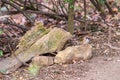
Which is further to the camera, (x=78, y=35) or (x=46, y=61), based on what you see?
(x=78, y=35)

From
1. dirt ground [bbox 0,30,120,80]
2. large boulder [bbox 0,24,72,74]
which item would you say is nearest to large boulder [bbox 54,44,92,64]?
dirt ground [bbox 0,30,120,80]

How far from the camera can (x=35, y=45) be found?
5184 millimetres

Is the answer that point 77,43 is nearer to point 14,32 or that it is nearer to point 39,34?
point 39,34

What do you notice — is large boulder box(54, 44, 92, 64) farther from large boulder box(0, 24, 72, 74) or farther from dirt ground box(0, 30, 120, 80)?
large boulder box(0, 24, 72, 74)

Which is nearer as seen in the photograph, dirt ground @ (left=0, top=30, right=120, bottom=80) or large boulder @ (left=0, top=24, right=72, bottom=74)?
dirt ground @ (left=0, top=30, right=120, bottom=80)

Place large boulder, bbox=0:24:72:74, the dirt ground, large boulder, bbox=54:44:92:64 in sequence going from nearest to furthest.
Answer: the dirt ground → large boulder, bbox=54:44:92:64 → large boulder, bbox=0:24:72:74

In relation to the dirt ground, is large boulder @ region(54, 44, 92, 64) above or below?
above

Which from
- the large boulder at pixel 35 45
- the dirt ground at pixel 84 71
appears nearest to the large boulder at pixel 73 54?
the dirt ground at pixel 84 71

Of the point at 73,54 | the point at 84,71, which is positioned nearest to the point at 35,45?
the point at 73,54

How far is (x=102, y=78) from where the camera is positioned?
14.5 ft

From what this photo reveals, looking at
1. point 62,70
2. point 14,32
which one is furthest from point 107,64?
point 14,32

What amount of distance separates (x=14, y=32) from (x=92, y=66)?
2.01 m

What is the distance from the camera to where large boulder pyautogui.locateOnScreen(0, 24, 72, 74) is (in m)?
5.06

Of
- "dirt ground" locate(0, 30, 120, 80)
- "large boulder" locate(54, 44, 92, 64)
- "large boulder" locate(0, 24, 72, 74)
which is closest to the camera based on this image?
"dirt ground" locate(0, 30, 120, 80)
